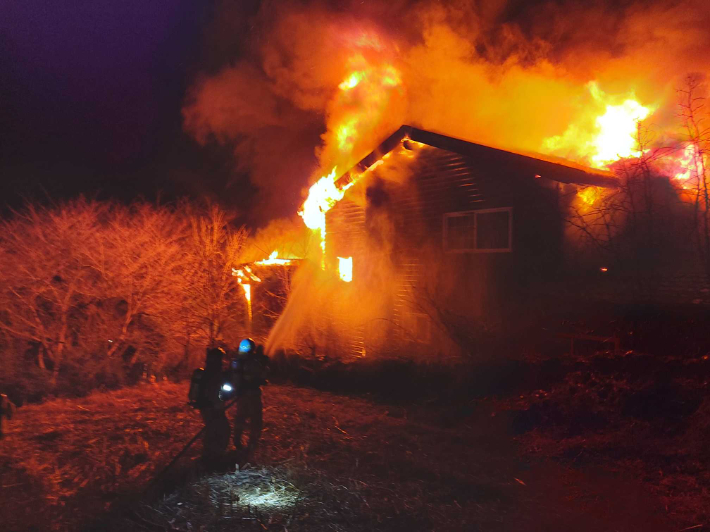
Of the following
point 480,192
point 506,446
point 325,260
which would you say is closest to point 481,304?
point 480,192

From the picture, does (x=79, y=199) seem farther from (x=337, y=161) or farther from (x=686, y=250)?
(x=686, y=250)

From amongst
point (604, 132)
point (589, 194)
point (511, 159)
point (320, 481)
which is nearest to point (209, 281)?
point (511, 159)

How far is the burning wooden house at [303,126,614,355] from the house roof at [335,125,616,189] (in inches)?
0.9

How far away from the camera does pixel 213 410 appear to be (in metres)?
7.24

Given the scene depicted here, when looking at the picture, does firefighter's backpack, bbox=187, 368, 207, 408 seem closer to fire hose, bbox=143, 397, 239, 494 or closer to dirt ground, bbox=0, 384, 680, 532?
fire hose, bbox=143, 397, 239, 494

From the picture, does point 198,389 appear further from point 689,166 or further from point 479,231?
point 689,166

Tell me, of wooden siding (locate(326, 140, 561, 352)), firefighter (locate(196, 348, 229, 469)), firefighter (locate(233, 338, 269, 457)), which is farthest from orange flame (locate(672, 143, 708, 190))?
firefighter (locate(196, 348, 229, 469))

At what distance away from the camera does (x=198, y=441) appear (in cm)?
739

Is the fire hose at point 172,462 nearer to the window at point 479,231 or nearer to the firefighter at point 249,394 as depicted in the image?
the firefighter at point 249,394

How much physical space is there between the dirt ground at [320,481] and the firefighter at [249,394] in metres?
0.28

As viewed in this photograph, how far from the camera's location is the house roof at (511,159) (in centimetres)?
942

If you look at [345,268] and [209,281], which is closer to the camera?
[209,281]

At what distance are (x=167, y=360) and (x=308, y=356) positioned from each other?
3.22 metres

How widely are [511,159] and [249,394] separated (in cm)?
635
